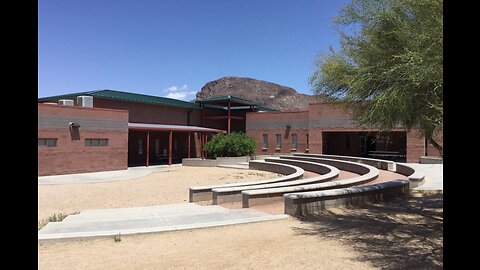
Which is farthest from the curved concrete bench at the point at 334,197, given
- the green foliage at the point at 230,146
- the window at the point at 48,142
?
the green foliage at the point at 230,146

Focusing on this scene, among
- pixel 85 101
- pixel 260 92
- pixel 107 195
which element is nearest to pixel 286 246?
pixel 107 195

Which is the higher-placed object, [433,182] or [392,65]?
[392,65]

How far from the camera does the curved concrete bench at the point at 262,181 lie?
532 inches

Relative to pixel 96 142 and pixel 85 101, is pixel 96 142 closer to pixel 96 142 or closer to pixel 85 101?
pixel 96 142

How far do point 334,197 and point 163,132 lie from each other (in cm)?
2944

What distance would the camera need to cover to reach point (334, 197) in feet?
34.9

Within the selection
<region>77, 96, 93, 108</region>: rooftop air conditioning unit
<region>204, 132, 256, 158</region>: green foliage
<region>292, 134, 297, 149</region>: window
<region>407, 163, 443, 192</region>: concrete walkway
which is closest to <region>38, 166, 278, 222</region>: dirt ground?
<region>407, 163, 443, 192</region>: concrete walkway

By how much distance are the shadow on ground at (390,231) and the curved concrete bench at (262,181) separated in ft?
16.2

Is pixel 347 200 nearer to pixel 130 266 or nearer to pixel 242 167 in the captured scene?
pixel 130 266

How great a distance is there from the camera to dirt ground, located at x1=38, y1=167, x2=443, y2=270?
5902 mm

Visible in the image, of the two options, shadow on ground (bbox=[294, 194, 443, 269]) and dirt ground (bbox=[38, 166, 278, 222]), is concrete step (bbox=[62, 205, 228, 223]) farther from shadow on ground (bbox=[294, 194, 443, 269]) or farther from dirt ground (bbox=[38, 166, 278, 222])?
shadow on ground (bbox=[294, 194, 443, 269])

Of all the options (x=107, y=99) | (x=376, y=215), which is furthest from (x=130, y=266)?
(x=107, y=99)

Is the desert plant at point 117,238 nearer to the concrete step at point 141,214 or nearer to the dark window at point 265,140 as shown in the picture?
the concrete step at point 141,214
